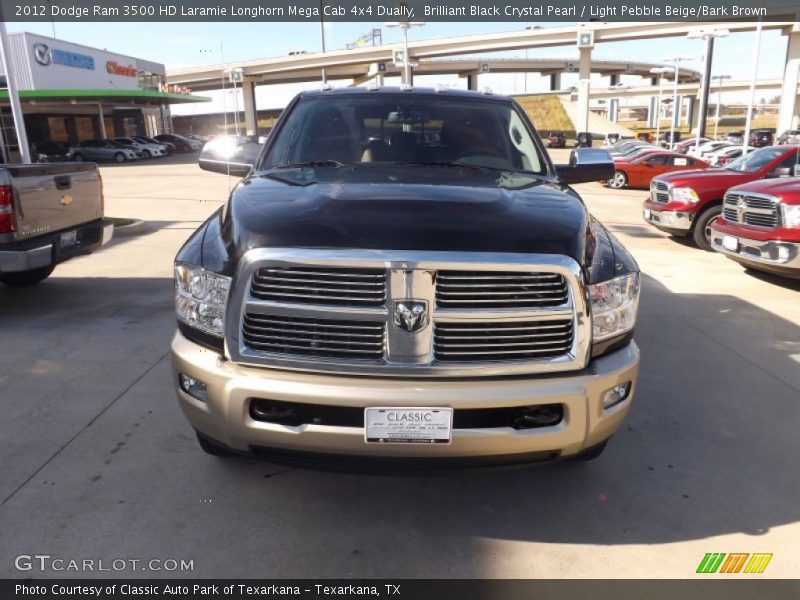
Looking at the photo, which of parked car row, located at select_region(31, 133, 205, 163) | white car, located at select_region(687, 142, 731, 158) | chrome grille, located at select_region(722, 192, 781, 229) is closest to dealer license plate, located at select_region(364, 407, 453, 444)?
chrome grille, located at select_region(722, 192, 781, 229)

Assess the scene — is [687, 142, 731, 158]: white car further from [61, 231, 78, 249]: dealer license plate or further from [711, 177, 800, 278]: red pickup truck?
[61, 231, 78, 249]: dealer license plate

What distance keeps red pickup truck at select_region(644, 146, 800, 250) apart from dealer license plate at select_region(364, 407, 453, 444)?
28.1 ft

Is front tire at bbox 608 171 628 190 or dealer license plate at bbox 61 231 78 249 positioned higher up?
dealer license plate at bbox 61 231 78 249

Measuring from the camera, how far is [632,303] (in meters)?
2.74

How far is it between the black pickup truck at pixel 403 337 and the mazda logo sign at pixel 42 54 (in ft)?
142

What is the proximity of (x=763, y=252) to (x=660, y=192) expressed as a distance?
3663 millimetres

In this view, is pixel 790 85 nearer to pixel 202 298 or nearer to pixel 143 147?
pixel 143 147

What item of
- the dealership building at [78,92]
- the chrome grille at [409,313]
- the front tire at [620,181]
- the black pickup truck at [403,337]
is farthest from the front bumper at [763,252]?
the dealership building at [78,92]

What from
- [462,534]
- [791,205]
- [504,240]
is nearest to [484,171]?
[504,240]

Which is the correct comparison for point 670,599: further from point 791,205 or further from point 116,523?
point 791,205

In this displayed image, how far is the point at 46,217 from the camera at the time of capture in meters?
5.90

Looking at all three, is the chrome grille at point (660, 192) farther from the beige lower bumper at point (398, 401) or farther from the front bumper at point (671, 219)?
the beige lower bumper at point (398, 401)

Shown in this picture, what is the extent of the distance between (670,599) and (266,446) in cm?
166

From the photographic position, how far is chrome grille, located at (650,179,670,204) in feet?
34.2
